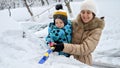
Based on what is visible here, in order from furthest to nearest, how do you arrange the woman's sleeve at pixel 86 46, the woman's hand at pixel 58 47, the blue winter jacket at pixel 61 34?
the blue winter jacket at pixel 61 34 < the woman's sleeve at pixel 86 46 < the woman's hand at pixel 58 47

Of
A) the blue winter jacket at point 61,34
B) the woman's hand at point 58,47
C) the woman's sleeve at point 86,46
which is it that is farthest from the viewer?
the blue winter jacket at point 61,34

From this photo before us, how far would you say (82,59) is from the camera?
3078 mm

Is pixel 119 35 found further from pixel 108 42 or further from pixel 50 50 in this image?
pixel 50 50

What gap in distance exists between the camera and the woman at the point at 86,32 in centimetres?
287

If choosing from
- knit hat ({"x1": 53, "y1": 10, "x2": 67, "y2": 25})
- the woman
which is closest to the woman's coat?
the woman

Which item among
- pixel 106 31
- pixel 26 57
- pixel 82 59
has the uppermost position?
pixel 26 57

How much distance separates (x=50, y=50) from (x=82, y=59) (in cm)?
61

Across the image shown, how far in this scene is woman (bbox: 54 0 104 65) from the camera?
2.87 meters

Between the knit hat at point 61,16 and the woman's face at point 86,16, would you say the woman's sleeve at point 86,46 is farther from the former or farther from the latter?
the knit hat at point 61,16

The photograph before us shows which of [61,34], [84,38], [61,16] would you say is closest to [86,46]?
[84,38]

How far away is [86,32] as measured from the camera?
2986mm

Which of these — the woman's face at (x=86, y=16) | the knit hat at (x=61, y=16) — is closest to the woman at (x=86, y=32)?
the woman's face at (x=86, y=16)

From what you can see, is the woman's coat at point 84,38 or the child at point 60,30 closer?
the woman's coat at point 84,38

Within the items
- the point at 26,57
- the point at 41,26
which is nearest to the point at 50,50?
the point at 26,57
